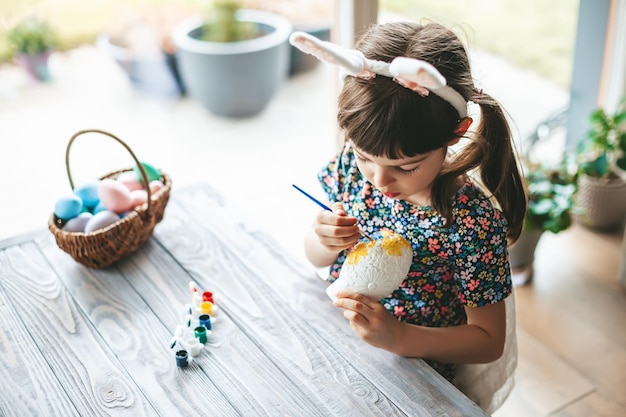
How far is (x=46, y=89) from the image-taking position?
2.37 meters

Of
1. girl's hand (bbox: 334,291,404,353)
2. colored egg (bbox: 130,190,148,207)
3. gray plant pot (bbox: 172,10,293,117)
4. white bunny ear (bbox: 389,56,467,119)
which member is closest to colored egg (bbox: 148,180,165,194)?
colored egg (bbox: 130,190,148,207)

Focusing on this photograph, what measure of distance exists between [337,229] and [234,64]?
1472mm

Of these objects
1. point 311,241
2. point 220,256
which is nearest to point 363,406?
point 311,241

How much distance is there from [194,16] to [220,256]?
1253 millimetres

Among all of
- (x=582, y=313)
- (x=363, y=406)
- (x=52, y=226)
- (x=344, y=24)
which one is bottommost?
(x=582, y=313)

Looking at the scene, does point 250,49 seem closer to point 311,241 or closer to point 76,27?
point 76,27

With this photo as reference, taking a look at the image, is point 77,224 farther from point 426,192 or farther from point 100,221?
point 426,192

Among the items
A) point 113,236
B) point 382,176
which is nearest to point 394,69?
point 382,176

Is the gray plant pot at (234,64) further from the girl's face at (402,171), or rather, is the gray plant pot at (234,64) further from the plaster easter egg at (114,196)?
the girl's face at (402,171)

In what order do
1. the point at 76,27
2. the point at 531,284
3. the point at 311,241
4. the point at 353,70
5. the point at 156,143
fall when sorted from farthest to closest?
the point at 156,143 → the point at 531,284 → the point at 76,27 → the point at 311,241 → the point at 353,70

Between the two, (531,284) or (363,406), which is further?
(531,284)

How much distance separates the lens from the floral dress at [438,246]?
136 centimetres

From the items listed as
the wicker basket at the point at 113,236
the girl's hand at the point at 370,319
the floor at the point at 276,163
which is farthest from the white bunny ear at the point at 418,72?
the floor at the point at 276,163

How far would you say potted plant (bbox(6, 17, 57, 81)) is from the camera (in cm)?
214
